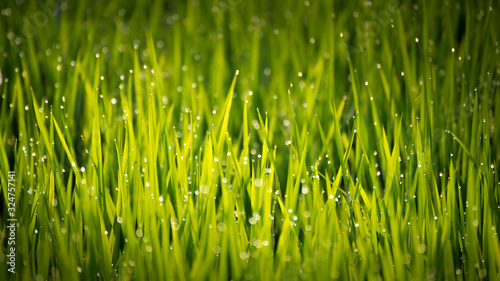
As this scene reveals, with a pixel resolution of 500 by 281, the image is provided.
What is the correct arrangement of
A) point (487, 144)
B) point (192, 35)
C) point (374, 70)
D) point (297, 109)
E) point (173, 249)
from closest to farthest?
point (173, 249) < point (487, 144) < point (297, 109) < point (374, 70) < point (192, 35)

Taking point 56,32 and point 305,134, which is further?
point 56,32

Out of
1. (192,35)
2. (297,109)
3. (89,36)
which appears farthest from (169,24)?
(297,109)

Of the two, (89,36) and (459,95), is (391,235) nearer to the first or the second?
(459,95)

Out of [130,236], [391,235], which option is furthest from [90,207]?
[391,235]

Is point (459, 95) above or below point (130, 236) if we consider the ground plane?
above

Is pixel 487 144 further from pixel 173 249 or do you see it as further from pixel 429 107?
pixel 173 249

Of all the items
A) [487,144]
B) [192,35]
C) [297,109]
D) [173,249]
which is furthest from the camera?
[192,35]

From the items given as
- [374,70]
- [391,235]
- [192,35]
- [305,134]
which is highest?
[192,35]
